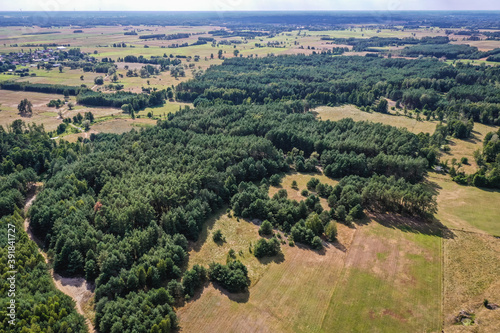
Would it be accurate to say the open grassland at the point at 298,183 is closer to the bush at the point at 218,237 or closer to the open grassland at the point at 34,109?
the bush at the point at 218,237

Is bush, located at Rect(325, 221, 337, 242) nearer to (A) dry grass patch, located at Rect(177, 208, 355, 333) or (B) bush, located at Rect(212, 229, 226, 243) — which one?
(A) dry grass patch, located at Rect(177, 208, 355, 333)

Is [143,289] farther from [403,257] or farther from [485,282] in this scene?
[485,282]

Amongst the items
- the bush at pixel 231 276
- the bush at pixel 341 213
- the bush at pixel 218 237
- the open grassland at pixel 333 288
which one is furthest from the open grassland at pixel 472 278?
the bush at pixel 218 237

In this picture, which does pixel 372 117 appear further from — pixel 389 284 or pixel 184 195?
pixel 184 195

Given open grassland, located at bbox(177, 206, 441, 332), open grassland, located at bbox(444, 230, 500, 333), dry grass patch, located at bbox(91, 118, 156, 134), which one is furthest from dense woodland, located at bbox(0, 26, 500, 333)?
dry grass patch, located at bbox(91, 118, 156, 134)

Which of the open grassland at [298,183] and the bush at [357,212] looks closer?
the bush at [357,212]

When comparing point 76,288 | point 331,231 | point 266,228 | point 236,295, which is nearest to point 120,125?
point 76,288
